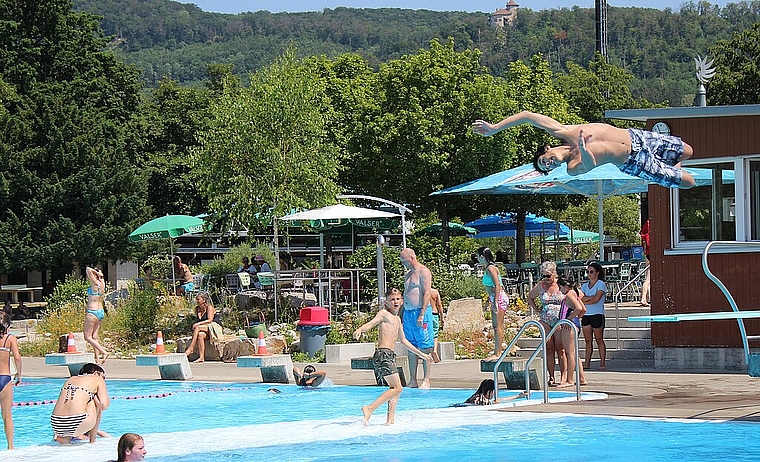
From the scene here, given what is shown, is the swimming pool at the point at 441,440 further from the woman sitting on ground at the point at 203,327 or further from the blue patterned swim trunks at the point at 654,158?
the woman sitting on ground at the point at 203,327

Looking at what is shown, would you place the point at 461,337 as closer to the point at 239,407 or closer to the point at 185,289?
the point at 239,407

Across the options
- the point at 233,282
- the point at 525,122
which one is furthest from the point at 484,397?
the point at 233,282

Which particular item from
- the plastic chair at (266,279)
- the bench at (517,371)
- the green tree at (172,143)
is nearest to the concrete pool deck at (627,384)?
the bench at (517,371)

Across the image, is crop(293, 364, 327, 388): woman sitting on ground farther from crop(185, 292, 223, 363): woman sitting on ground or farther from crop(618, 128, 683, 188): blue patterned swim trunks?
crop(618, 128, 683, 188): blue patterned swim trunks

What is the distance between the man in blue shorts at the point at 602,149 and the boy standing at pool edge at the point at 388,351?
3342mm

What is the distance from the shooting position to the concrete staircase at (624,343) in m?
17.3

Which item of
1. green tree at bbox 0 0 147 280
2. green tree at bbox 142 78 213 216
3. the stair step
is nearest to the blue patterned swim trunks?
the stair step

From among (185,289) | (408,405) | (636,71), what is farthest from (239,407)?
(636,71)

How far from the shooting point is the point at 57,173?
39.2m

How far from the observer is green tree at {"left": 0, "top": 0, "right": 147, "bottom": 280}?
38156 millimetres

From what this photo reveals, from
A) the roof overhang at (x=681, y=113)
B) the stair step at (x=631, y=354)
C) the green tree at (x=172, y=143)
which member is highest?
the green tree at (x=172, y=143)

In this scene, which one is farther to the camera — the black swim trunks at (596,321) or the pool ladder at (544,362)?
the black swim trunks at (596,321)

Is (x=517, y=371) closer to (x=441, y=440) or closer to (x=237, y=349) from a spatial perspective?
(x=441, y=440)

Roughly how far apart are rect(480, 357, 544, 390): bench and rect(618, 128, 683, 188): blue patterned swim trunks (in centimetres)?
439
